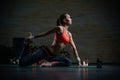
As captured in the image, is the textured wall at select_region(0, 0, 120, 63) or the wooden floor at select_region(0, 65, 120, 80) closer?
the wooden floor at select_region(0, 65, 120, 80)

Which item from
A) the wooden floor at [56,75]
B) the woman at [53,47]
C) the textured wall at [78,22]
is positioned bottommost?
the wooden floor at [56,75]

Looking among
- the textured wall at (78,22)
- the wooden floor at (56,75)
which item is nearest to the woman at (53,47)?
the wooden floor at (56,75)

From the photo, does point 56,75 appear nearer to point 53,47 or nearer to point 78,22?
point 53,47

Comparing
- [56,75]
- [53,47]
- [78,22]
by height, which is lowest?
[56,75]

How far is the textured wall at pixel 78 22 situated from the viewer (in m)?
9.62

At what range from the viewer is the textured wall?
9.62 m

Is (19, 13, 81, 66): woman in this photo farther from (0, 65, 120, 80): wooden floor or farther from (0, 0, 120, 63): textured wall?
(0, 0, 120, 63): textured wall

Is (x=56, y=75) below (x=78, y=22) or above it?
below

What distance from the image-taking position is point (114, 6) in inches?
383

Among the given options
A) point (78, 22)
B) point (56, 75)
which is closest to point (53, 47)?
point (56, 75)

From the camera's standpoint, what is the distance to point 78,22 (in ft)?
31.9

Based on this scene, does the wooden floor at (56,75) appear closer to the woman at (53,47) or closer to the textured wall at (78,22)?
the woman at (53,47)

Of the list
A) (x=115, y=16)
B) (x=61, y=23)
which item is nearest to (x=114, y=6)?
(x=115, y=16)

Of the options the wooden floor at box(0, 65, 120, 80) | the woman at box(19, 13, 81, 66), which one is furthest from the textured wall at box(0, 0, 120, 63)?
the wooden floor at box(0, 65, 120, 80)
